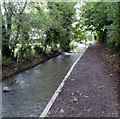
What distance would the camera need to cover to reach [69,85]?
12.6 feet

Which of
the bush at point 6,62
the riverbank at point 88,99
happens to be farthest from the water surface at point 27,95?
the bush at point 6,62

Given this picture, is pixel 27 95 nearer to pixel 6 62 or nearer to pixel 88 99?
pixel 88 99

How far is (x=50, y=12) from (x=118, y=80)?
6.46 metres

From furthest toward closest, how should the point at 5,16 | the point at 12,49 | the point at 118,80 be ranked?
the point at 12,49 < the point at 5,16 < the point at 118,80

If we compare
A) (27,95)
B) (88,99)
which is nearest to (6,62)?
(27,95)

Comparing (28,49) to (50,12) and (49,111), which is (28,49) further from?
(49,111)

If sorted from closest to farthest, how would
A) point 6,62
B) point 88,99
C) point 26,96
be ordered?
point 88,99, point 26,96, point 6,62

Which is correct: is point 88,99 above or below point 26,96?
above

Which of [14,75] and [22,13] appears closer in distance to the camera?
[14,75]

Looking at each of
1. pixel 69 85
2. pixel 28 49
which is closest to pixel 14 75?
pixel 28 49

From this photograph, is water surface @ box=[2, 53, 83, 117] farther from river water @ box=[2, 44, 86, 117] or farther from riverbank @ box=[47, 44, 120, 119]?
riverbank @ box=[47, 44, 120, 119]

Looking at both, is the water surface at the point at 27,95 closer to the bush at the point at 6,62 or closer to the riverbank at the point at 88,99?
the riverbank at the point at 88,99

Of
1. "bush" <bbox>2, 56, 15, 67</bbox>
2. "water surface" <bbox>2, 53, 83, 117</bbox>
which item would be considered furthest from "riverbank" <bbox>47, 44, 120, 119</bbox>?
"bush" <bbox>2, 56, 15, 67</bbox>

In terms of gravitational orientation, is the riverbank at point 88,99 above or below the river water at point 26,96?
above
